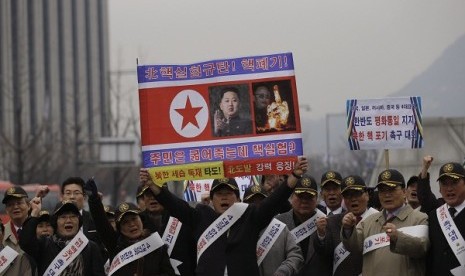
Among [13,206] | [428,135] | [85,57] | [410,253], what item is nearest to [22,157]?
[428,135]

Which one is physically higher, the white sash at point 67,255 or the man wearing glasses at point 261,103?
the man wearing glasses at point 261,103

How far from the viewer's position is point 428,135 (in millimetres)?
21953

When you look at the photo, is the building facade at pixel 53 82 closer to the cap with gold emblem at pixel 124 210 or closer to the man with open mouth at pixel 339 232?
the cap with gold emblem at pixel 124 210

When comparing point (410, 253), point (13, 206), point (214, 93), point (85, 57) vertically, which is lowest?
point (410, 253)

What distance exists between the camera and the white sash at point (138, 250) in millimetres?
10148

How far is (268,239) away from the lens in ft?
33.0

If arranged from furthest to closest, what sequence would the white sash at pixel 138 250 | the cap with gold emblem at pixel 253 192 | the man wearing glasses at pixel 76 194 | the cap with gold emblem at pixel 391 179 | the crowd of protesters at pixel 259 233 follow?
the man wearing glasses at pixel 76 194, the cap with gold emblem at pixel 253 192, the white sash at pixel 138 250, the cap with gold emblem at pixel 391 179, the crowd of protesters at pixel 259 233

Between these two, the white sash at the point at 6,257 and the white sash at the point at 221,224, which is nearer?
the white sash at the point at 221,224

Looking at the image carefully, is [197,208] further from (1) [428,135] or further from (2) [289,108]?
(1) [428,135]

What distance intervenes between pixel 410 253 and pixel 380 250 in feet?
1.30

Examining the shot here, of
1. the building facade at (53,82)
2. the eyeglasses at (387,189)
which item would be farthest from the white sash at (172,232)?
the building facade at (53,82)

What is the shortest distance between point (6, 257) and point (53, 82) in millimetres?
64034

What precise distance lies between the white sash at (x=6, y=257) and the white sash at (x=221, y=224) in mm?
1818

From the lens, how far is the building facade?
Answer: 161 ft
